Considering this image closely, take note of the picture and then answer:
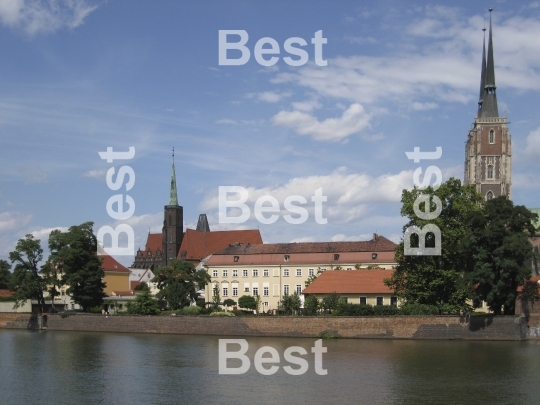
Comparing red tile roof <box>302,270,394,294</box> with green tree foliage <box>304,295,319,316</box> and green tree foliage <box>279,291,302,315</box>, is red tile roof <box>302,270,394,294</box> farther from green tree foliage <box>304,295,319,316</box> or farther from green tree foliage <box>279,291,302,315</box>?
green tree foliage <box>304,295,319,316</box>

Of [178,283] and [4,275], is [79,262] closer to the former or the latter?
[178,283]

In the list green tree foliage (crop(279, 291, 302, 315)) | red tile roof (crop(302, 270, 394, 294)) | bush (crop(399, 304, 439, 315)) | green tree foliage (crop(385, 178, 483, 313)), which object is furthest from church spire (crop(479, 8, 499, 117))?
bush (crop(399, 304, 439, 315))

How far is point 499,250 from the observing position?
47.8 m

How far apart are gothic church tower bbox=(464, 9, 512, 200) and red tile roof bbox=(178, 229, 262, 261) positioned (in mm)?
40998

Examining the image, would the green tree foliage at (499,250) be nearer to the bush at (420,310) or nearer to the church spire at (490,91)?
the bush at (420,310)

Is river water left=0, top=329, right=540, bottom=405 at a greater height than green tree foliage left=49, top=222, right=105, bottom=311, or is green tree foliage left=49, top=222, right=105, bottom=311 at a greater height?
green tree foliage left=49, top=222, right=105, bottom=311

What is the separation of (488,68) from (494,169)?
16270 mm

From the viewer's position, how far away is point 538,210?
342 feet

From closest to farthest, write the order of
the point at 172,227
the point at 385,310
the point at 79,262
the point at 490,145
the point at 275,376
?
the point at 275,376
the point at 385,310
the point at 79,262
the point at 490,145
the point at 172,227

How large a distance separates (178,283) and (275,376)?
37412mm

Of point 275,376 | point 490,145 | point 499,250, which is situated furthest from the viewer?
point 490,145

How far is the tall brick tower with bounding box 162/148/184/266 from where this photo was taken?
132 metres

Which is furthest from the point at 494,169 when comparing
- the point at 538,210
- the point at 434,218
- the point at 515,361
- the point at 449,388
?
the point at 449,388

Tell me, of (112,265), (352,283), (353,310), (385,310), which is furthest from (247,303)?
(112,265)
